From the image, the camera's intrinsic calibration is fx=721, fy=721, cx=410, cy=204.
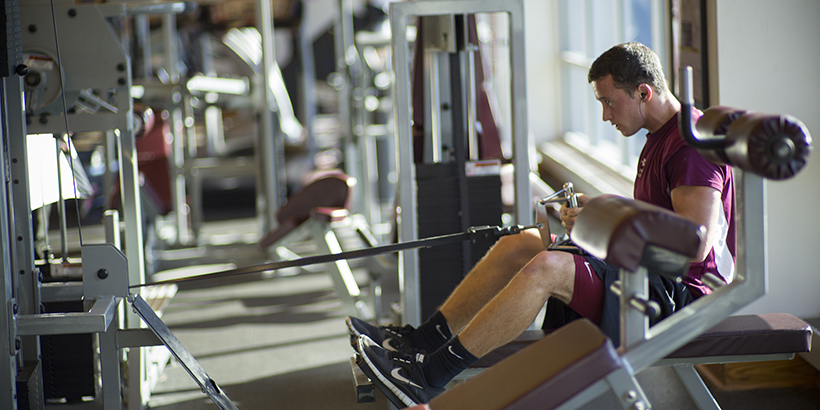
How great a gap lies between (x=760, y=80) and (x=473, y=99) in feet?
3.33

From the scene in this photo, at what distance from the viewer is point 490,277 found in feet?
7.54

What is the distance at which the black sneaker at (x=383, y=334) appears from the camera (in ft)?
7.10

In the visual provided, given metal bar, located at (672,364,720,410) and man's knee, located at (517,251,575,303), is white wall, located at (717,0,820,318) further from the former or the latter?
man's knee, located at (517,251,575,303)

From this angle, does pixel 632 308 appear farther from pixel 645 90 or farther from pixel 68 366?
pixel 68 366

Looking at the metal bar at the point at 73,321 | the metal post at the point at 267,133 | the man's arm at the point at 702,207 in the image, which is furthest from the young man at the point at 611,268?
the metal post at the point at 267,133

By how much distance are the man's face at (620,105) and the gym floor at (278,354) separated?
0.96 m

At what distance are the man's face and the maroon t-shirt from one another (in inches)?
2.9

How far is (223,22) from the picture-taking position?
21.4 feet

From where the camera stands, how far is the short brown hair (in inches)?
79.9

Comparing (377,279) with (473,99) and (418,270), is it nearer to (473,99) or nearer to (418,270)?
(418,270)

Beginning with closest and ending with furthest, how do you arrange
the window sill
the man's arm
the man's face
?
1. the man's arm
2. the man's face
3. the window sill

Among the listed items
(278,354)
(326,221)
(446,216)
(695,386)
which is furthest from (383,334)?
(326,221)

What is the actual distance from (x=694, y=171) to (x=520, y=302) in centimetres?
58

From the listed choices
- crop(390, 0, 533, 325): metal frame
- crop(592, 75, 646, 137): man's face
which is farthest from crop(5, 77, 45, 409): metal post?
crop(592, 75, 646, 137): man's face
